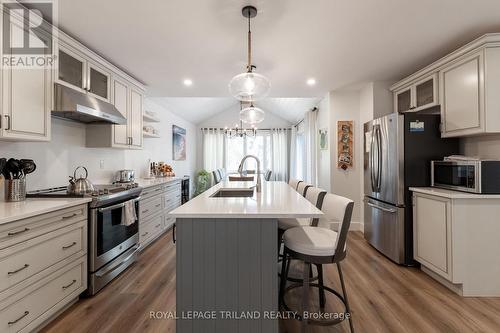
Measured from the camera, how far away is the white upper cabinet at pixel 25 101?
5.63ft

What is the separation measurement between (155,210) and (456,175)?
3.71 metres

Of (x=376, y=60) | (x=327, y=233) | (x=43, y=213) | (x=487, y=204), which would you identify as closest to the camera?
(x=43, y=213)

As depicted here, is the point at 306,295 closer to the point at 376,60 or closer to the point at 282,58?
the point at 282,58

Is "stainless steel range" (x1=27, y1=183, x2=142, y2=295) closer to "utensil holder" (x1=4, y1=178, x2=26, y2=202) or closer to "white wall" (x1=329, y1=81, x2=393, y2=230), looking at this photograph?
"utensil holder" (x1=4, y1=178, x2=26, y2=202)

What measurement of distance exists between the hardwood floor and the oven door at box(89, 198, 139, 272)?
30 cm

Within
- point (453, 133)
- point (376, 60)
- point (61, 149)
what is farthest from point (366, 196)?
point (61, 149)

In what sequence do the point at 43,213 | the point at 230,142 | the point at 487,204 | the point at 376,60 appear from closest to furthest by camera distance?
the point at 43,213
the point at 487,204
the point at 376,60
the point at 230,142

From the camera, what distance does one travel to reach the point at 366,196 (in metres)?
3.47

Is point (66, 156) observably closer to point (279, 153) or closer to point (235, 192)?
point (235, 192)

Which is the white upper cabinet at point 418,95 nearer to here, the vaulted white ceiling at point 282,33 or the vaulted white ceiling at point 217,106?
the vaulted white ceiling at point 282,33

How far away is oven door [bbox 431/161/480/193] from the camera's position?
84.5 inches

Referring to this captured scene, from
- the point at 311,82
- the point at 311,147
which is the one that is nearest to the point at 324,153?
the point at 311,147

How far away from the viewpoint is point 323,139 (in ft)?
15.1

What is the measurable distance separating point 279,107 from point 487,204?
5.65 meters
